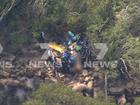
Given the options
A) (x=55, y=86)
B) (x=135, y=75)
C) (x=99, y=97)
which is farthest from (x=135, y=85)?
(x=55, y=86)

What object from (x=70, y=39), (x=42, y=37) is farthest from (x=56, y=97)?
(x=42, y=37)

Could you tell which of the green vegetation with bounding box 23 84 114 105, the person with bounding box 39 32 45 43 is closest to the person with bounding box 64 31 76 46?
the person with bounding box 39 32 45 43

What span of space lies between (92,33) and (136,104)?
2.44 metres

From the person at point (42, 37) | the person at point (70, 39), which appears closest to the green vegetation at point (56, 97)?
the person at point (70, 39)

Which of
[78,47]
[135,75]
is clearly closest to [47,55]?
[78,47]

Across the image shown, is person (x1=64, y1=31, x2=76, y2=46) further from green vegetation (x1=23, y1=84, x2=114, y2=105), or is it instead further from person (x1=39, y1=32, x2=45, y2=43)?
green vegetation (x1=23, y1=84, x2=114, y2=105)

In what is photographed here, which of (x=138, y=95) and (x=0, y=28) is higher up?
(x=0, y=28)

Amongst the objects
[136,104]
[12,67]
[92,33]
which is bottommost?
[136,104]

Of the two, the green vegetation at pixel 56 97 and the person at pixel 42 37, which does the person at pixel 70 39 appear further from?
the green vegetation at pixel 56 97

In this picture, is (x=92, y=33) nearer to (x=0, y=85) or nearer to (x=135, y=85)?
(x=135, y=85)

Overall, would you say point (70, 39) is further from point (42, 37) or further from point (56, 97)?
point (56, 97)

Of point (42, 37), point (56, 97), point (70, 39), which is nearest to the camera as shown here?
point (56, 97)

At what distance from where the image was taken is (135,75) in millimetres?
12812

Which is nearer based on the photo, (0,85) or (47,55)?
(0,85)
